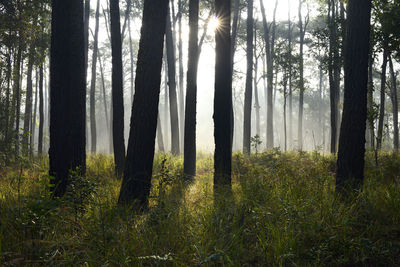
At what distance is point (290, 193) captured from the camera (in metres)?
4.04

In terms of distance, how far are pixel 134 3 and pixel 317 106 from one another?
38718mm

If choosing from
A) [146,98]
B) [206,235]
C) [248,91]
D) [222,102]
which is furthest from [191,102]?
[248,91]

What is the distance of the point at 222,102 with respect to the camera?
5.64m

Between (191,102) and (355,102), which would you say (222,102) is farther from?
(191,102)

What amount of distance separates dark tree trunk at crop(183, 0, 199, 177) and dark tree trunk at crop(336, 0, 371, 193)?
4.12 meters

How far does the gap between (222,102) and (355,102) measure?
8.11 feet

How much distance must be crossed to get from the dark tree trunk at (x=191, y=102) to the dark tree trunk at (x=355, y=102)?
4.12m

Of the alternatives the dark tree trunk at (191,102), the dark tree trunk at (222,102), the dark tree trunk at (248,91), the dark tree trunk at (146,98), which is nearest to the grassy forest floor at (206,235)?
the dark tree trunk at (146,98)

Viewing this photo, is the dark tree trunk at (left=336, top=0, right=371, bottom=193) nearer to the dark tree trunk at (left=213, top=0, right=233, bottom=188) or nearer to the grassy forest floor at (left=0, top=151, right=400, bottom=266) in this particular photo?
the grassy forest floor at (left=0, top=151, right=400, bottom=266)

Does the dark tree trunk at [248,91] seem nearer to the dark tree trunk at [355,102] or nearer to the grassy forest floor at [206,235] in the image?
the dark tree trunk at [355,102]

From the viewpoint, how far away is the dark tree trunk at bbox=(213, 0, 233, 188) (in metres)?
5.53

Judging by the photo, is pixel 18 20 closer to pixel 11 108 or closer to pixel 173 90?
pixel 11 108

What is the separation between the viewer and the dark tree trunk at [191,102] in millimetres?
7957

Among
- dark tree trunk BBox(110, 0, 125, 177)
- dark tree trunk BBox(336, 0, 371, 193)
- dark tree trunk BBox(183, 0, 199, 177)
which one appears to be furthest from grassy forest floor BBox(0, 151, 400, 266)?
dark tree trunk BBox(183, 0, 199, 177)
